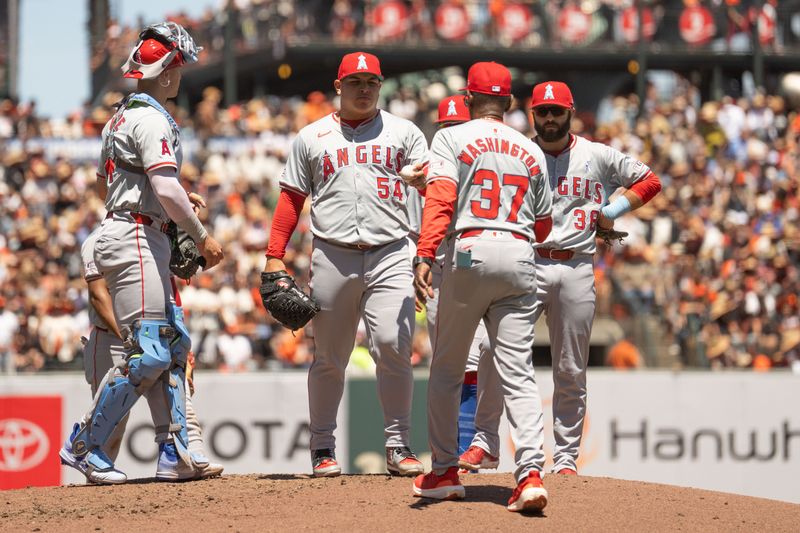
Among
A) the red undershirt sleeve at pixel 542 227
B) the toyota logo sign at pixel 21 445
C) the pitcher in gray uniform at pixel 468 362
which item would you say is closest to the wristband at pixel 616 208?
the pitcher in gray uniform at pixel 468 362

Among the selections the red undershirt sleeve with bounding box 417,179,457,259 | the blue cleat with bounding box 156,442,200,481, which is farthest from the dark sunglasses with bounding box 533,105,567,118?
the blue cleat with bounding box 156,442,200,481

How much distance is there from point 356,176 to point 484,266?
134 cm

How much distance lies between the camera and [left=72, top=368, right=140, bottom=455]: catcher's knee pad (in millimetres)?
7520

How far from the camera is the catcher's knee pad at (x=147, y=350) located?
742cm

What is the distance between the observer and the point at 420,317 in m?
15.9

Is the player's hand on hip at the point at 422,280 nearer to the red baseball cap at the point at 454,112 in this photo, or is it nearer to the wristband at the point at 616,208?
the wristband at the point at 616,208

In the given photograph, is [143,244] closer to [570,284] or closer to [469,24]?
[570,284]

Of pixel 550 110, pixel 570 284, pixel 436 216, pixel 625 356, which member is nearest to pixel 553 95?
pixel 550 110

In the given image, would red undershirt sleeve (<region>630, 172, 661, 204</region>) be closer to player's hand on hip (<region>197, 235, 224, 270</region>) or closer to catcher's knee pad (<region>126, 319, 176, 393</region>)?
player's hand on hip (<region>197, 235, 224, 270</region>)

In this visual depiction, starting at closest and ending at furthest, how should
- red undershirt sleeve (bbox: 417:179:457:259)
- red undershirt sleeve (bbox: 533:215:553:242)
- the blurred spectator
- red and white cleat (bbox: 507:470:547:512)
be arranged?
1. red and white cleat (bbox: 507:470:547:512)
2. red undershirt sleeve (bbox: 417:179:457:259)
3. red undershirt sleeve (bbox: 533:215:553:242)
4. the blurred spectator

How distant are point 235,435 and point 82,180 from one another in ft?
29.1

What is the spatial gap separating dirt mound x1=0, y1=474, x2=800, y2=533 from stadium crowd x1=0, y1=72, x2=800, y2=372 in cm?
669

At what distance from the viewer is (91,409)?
25.1 ft

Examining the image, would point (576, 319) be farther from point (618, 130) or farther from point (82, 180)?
point (618, 130)
